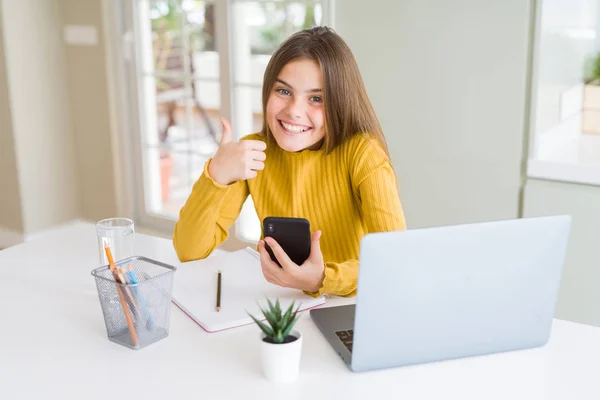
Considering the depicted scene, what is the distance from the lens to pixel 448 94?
106 inches

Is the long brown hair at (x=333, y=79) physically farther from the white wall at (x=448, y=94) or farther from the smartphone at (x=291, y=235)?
the white wall at (x=448, y=94)

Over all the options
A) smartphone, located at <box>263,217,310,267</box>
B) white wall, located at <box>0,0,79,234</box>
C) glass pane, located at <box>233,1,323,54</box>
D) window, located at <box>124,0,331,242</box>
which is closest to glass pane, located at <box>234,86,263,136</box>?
window, located at <box>124,0,331,242</box>

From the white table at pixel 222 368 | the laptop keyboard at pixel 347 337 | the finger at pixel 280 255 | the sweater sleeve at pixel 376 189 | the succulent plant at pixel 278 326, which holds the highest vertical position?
the sweater sleeve at pixel 376 189

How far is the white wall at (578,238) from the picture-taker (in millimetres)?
2496

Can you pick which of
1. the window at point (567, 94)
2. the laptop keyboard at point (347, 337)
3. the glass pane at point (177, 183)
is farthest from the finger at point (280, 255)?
the glass pane at point (177, 183)

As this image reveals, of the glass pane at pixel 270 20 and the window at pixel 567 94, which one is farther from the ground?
the glass pane at pixel 270 20

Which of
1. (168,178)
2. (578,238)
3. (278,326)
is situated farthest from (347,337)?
(168,178)

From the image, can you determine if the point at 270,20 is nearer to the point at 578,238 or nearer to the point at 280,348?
the point at 578,238

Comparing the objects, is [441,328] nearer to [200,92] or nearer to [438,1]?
[438,1]

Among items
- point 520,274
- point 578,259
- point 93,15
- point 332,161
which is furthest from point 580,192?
point 93,15

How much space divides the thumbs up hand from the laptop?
0.51 metres

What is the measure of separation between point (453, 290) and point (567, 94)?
5.29 feet

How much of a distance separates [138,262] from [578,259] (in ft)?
5.49

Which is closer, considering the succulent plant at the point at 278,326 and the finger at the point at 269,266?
the succulent plant at the point at 278,326
